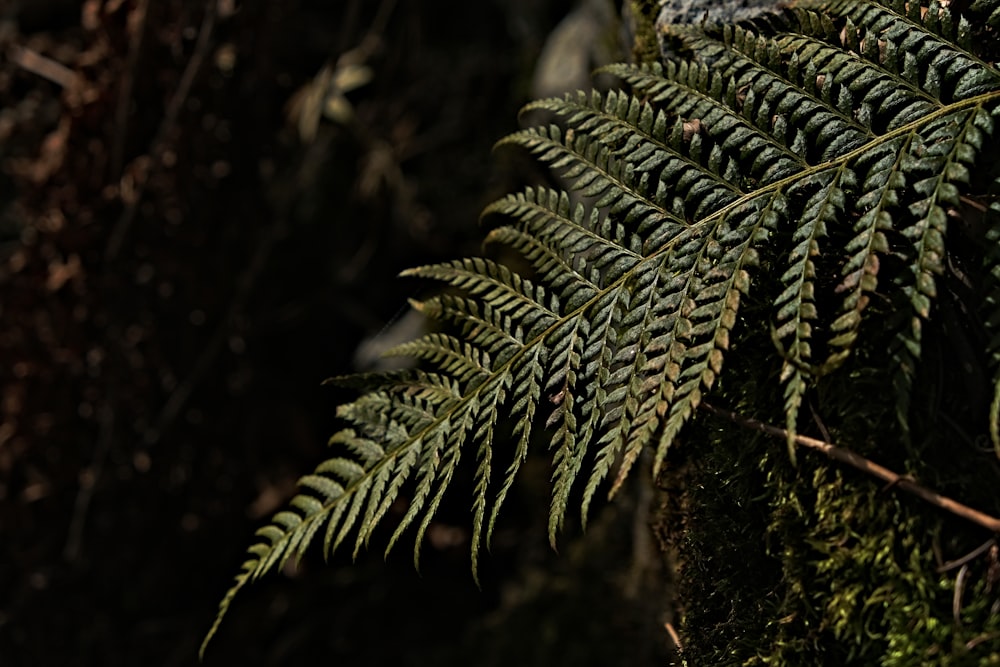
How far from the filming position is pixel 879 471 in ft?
3.96

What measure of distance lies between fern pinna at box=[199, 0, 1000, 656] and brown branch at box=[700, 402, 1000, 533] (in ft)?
0.23

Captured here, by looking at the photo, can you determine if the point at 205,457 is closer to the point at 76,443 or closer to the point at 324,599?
the point at 76,443

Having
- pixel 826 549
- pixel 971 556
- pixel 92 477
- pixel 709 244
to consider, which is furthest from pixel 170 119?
pixel 971 556

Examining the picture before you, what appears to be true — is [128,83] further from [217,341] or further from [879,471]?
[879,471]

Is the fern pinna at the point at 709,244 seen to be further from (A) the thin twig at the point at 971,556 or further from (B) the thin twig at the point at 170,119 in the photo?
(B) the thin twig at the point at 170,119

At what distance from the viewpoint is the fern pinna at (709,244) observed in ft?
3.85

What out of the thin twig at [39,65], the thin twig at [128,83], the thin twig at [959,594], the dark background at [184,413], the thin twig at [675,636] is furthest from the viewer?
the thin twig at [39,65]

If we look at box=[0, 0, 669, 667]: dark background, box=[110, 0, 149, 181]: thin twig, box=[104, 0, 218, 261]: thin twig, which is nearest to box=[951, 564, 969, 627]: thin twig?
box=[0, 0, 669, 667]: dark background

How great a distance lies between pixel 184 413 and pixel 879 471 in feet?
7.69

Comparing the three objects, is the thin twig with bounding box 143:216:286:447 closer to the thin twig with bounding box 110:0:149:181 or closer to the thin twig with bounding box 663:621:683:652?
the thin twig with bounding box 110:0:149:181

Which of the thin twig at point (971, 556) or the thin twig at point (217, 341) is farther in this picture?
the thin twig at point (217, 341)

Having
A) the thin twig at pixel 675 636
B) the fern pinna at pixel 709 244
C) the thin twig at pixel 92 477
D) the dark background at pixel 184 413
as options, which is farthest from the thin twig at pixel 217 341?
the thin twig at pixel 675 636

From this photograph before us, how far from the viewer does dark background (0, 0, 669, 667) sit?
2.73 metres

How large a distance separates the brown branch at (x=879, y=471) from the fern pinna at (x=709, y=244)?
2.7 inches
